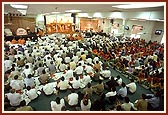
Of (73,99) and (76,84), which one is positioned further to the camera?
(76,84)

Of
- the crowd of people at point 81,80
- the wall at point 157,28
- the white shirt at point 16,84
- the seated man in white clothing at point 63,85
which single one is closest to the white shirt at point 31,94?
the crowd of people at point 81,80

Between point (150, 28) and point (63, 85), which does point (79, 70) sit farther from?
point (150, 28)

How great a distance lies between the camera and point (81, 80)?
249 inches

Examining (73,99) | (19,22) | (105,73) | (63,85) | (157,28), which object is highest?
(19,22)

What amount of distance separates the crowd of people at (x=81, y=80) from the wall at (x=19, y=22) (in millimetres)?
5367

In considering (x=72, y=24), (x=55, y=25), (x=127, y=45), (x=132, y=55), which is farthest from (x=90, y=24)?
(x=132, y=55)

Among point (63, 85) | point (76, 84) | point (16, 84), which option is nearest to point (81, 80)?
point (76, 84)

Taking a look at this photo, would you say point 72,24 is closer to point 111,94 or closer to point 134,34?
point 134,34

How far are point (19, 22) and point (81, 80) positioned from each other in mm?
10644

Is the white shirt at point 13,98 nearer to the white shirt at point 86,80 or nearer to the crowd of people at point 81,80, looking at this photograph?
the crowd of people at point 81,80

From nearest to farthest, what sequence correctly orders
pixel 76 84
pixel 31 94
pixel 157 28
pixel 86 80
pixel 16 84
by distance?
pixel 31 94
pixel 16 84
pixel 76 84
pixel 86 80
pixel 157 28

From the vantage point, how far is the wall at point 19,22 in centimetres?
1429

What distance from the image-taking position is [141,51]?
31.4 feet

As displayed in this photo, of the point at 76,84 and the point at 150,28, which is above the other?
the point at 150,28
